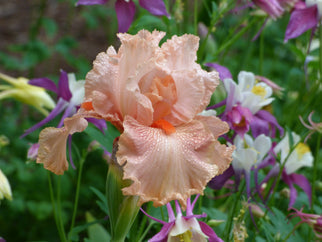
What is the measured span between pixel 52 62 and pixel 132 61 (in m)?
2.21

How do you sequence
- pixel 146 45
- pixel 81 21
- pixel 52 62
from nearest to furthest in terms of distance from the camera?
pixel 146 45
pixel 52 62
pixel 81 21

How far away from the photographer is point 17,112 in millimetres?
1800

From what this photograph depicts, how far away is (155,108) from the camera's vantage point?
65 centimetres

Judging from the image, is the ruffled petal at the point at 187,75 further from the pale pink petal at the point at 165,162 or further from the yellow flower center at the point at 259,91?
the yellow flower center at the point at 259,91

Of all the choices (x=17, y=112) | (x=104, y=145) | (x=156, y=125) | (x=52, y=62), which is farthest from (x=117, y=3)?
(x=52, y=62)

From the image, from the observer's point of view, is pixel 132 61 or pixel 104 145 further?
pixel 104 145

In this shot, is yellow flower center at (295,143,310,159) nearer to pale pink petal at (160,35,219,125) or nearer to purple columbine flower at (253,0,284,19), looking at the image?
purple columbine flower at (253,0,284,19)

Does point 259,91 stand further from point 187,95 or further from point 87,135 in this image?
point 87,135

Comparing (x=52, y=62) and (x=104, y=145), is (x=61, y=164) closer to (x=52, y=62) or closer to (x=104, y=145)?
(x=104, y=145)

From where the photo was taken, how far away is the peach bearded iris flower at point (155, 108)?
1.91ft

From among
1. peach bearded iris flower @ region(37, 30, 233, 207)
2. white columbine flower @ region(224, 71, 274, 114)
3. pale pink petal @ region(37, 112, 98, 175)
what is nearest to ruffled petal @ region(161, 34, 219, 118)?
peach bearded iris flower @ region(37, 30, 233, 207)

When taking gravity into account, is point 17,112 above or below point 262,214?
below

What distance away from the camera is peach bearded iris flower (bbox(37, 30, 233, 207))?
58 centimetres

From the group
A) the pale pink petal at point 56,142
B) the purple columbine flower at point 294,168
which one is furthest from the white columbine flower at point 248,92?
the pale pink petal at point 56,142
